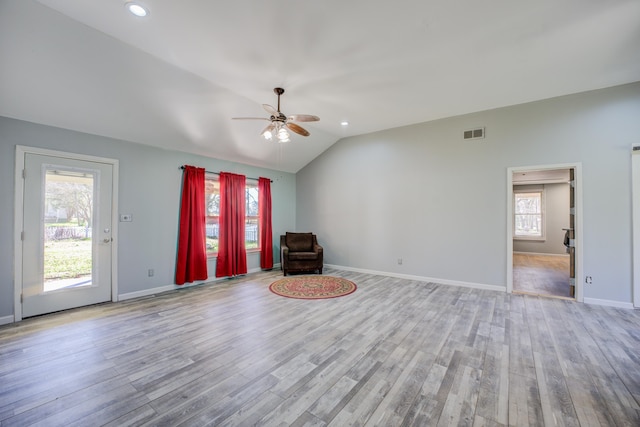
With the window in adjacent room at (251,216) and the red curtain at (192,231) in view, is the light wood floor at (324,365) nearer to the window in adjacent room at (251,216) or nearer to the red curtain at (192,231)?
the red curtain at (192,231)

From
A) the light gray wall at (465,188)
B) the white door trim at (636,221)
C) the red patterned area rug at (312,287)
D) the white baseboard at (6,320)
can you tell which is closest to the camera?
the white baseboard at (6,320)

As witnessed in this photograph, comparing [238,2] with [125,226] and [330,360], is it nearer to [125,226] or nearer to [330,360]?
[330,360]

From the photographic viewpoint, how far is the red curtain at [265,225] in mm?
6340

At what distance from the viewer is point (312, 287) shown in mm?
4773

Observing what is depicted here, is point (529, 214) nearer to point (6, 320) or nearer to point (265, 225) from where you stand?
point (265, 225)

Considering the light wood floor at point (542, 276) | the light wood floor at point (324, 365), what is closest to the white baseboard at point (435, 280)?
the light wood floor at point (542, 276)

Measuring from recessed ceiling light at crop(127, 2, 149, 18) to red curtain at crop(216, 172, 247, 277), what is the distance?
10.7 feet

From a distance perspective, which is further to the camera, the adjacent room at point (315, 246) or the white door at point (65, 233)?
the white door at point (65, 233)

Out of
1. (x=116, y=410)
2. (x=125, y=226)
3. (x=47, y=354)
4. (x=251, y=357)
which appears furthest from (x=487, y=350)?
(x=125, y=226)

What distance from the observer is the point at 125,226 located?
4145mm

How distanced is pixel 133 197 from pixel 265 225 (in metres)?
2.82

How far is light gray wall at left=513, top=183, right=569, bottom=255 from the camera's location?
343 inches

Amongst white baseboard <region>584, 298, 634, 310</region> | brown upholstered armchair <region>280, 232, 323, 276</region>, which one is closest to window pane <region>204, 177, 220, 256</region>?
brown upholstered armchair <region>280, 232, 323, 276</region>

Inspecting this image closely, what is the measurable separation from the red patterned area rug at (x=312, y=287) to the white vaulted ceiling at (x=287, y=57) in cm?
318
